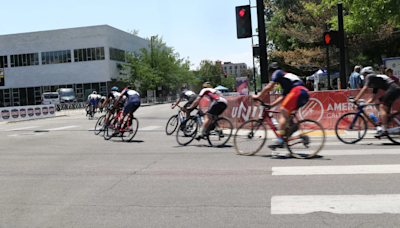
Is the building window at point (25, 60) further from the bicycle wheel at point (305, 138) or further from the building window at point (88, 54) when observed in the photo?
the bicycle wheel at point (305, 138)

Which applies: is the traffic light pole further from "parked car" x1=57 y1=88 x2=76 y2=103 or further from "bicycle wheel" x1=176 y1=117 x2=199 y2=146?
"parked car" x1=57 y1=88 x2=76 y2=103

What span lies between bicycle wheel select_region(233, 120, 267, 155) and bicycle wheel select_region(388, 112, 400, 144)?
9.90 feet

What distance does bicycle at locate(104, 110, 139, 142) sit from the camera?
12945 mm

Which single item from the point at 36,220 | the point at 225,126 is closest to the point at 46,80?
the point at 225,126

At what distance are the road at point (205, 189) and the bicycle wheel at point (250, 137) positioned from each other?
23 cm

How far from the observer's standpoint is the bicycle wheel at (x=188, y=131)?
36.6ft

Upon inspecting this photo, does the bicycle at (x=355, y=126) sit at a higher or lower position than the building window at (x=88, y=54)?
lower

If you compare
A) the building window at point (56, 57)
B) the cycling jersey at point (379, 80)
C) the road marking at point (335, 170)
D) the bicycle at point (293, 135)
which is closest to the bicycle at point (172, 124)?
the bicycle at point (293, 135)

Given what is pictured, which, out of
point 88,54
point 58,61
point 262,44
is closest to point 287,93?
point 262,44

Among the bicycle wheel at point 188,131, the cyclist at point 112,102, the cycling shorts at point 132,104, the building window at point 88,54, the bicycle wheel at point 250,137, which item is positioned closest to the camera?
the bicycle wheel at point 250,137

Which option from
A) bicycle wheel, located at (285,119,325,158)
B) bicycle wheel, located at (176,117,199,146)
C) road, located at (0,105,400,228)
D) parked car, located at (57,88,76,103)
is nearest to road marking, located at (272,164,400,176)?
road, located at (0,105,400,228)

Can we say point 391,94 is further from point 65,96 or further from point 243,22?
point 65,96

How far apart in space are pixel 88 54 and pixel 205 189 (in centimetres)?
6120

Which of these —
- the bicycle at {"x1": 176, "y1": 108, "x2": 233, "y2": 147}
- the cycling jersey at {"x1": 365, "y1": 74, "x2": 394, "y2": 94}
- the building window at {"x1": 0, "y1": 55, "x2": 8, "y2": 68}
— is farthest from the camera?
the building window at {"x1": 0, "y1": 55, "x2": 8, "y2": 68}
